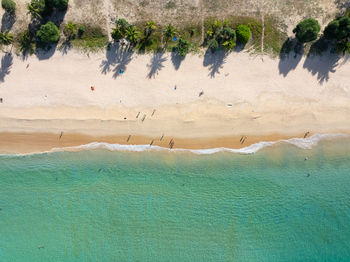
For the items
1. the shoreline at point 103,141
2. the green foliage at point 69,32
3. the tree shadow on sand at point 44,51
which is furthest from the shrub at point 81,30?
the shoreline at point 103,141

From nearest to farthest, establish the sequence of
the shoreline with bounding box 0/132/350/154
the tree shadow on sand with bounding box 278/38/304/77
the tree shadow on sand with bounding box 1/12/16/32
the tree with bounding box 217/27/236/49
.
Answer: the tree with bounding box 217/27/236/49, the tree shadow on sand with bounding box 1/12/16/32, the tree shadow on sand with bounding box 278/38/304/77, the shoreline with bounding box 0/132/350/154

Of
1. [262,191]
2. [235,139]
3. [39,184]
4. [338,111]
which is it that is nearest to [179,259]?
[262,191]

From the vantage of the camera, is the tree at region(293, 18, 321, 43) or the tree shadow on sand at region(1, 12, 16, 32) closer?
the tree at region(293, 18, 321, 43)

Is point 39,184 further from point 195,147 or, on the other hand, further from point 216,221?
point 216,221

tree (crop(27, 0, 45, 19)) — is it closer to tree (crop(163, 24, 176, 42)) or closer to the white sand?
the white sand

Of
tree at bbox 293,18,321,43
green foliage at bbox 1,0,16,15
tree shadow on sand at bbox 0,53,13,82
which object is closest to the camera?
tree at bbox 293,18,321,43

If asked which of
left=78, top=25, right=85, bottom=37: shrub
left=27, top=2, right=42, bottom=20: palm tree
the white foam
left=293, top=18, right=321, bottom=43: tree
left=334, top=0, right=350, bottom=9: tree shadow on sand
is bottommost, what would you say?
the white foam

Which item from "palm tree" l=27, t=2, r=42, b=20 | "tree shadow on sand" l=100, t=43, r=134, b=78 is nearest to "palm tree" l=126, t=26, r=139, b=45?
"tree shadow on sand" l=100, t=43, r=134, b=78
